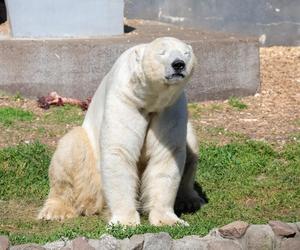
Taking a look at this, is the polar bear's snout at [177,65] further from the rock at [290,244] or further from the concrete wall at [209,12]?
Result: the concrete wall at [209,12]

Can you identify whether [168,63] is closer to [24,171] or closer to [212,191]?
[212,191]

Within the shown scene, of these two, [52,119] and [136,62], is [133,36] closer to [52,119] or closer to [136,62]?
[52,119]

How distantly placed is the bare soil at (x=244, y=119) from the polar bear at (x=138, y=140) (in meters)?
1.83

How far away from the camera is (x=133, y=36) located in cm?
1002

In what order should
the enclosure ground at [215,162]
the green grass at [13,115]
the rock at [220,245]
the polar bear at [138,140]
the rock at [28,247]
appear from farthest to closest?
the green grass at [13,115]
the enclosure ground at [215,162]
the polar bear at [138,140]
the rock at [220,245]
the rock at [28,247]

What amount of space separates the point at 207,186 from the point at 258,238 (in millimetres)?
2022

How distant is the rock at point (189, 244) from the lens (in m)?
5.31

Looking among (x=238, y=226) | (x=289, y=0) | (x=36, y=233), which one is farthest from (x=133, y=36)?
(x=238, y=226)

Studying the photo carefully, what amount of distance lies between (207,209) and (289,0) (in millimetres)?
6413

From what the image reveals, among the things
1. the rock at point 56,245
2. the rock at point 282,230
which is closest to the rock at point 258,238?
the rock at point 282,230

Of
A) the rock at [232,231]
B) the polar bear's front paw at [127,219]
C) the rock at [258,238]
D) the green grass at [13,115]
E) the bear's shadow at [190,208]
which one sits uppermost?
the rock at [232,231]

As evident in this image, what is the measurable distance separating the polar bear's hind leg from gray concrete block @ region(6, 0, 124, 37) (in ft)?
10.7

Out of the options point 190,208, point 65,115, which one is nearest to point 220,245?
point 190,208

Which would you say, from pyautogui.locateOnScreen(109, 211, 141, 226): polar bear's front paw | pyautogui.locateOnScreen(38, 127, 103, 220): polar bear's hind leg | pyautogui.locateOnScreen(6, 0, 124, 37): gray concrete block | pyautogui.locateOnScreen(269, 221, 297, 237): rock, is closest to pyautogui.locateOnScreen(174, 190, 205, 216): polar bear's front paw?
pyautogui.locateOnScreen(38, 127, 103, 220): polar bear's hind leg
